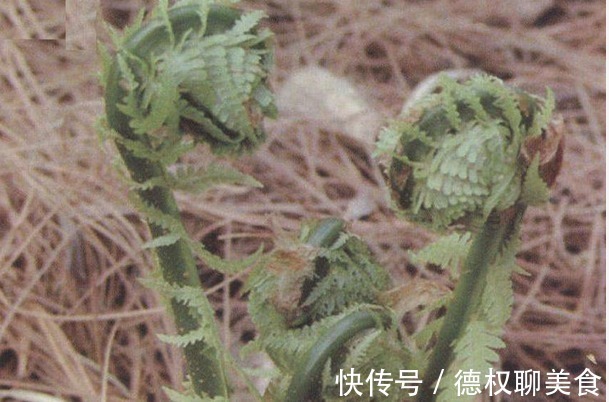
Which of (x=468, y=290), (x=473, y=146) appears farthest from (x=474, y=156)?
(x=468, y=290)

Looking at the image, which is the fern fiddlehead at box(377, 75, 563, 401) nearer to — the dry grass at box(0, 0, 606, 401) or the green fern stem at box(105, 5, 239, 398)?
the green fern stem at box(105, 5, 239, 398)

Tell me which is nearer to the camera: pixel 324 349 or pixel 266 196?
pixel 324 349

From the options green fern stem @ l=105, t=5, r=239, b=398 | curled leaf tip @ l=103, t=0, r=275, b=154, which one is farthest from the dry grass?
curled leaf tip @ l=103, t=0, r=275, b=154

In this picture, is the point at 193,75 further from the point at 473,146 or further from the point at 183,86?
the point at 473,146

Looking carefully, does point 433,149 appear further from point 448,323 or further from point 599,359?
point 599,359

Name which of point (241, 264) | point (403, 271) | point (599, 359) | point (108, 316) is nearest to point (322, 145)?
point (403, 271)

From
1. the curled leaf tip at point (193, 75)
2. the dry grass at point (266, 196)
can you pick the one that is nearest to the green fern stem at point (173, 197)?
the curled leaf tip at point (193, 75)

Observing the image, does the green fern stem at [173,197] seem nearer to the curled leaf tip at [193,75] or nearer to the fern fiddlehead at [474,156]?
the curled leaf tip at [193,75]
